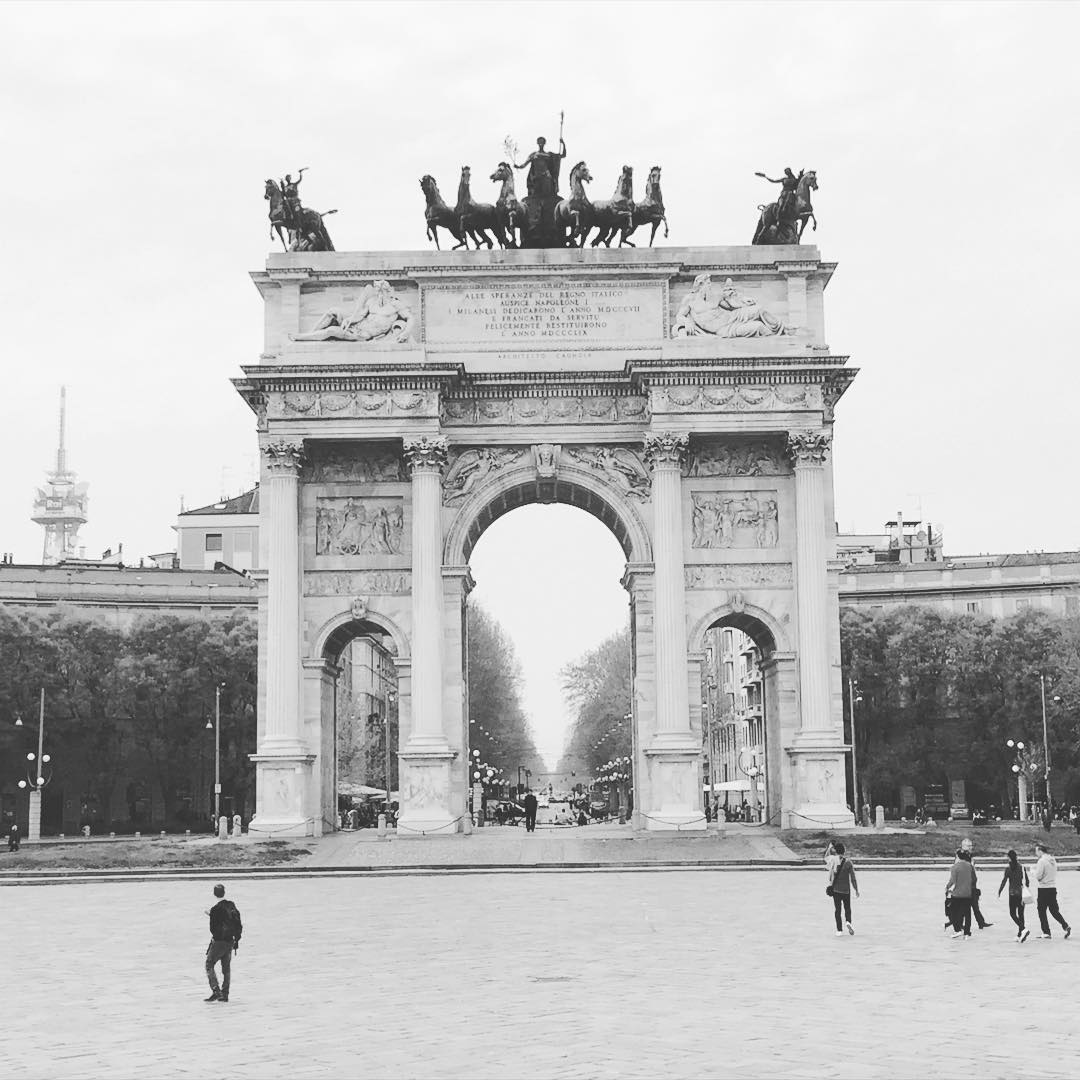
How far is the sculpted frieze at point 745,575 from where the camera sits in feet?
163

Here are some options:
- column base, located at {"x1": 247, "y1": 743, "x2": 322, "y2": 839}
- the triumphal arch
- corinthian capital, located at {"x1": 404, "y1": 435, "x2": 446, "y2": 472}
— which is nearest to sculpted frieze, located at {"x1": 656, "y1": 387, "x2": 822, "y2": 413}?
the triumphal arch

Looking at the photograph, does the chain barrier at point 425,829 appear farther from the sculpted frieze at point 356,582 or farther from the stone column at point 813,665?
the stone column at point 813,665

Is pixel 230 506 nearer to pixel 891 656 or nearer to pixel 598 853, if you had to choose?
pixel 891 656

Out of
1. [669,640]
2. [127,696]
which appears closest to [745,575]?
[669,640]

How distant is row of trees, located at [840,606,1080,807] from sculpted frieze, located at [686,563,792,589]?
23091 millimetres

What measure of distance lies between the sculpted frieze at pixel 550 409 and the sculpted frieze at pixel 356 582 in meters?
4.85

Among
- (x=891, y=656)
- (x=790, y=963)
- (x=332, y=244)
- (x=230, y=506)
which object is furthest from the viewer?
(x=230, y=506)

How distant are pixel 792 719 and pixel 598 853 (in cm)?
878

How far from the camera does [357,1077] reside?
42.8 ft

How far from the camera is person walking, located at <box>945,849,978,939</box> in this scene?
2309cm

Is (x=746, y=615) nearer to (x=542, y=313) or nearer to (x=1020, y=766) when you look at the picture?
(x=542, y=313)

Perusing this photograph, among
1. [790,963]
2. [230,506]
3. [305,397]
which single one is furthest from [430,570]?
[230,506]

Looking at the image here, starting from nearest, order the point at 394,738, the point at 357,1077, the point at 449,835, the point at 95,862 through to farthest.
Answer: the point at 357,1077 → the point at 95,862 → the point at 449,835 → the point at 394,738

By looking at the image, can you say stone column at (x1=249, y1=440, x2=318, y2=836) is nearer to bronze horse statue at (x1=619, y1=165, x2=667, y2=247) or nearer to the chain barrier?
the chain barrier
